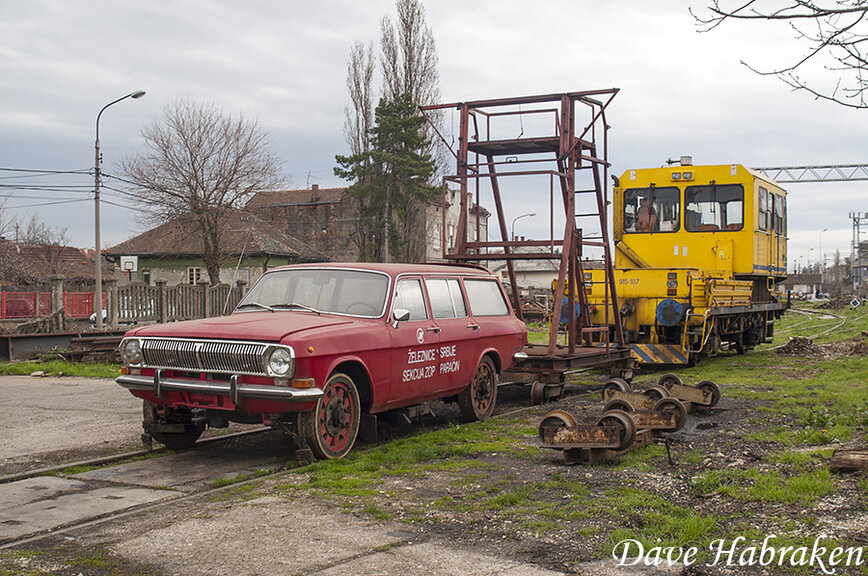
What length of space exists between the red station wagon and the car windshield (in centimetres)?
1

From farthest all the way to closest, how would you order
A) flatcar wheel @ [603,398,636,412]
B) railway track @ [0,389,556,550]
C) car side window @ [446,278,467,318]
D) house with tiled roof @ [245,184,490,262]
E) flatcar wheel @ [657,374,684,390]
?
house with tiled roof @ [245,184,490,262] → flatcar wheel @ [657,374,684,390] → car side window @ [446,278,467,318] → flatcar wheel @ [603,398,636,412] → railway track @ [0,389,556,550]

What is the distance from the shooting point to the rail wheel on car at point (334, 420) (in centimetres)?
757

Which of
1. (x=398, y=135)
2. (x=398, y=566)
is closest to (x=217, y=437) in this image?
(x=398, y=566)

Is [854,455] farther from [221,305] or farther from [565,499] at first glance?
[221,305]

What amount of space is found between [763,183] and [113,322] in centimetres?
1718

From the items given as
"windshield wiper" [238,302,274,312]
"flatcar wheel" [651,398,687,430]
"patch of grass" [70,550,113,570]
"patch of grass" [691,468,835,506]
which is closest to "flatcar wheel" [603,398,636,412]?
"flatcar wheel" [651,398,687,430]

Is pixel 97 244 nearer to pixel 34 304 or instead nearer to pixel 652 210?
pixel 34 304

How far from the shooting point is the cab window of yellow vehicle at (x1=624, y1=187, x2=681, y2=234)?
17797mm

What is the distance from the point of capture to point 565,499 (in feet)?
20.5

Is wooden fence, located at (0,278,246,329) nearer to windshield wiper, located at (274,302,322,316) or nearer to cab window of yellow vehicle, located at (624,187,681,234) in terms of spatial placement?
cab window of yellow vehicle, located at (624,187,681,234)

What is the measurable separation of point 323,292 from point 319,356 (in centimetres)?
157

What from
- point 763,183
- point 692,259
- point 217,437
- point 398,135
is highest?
point 398,135

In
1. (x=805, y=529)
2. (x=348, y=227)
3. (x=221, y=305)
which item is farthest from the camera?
(x=348, y=227)

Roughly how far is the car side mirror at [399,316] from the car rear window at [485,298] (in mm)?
1836
